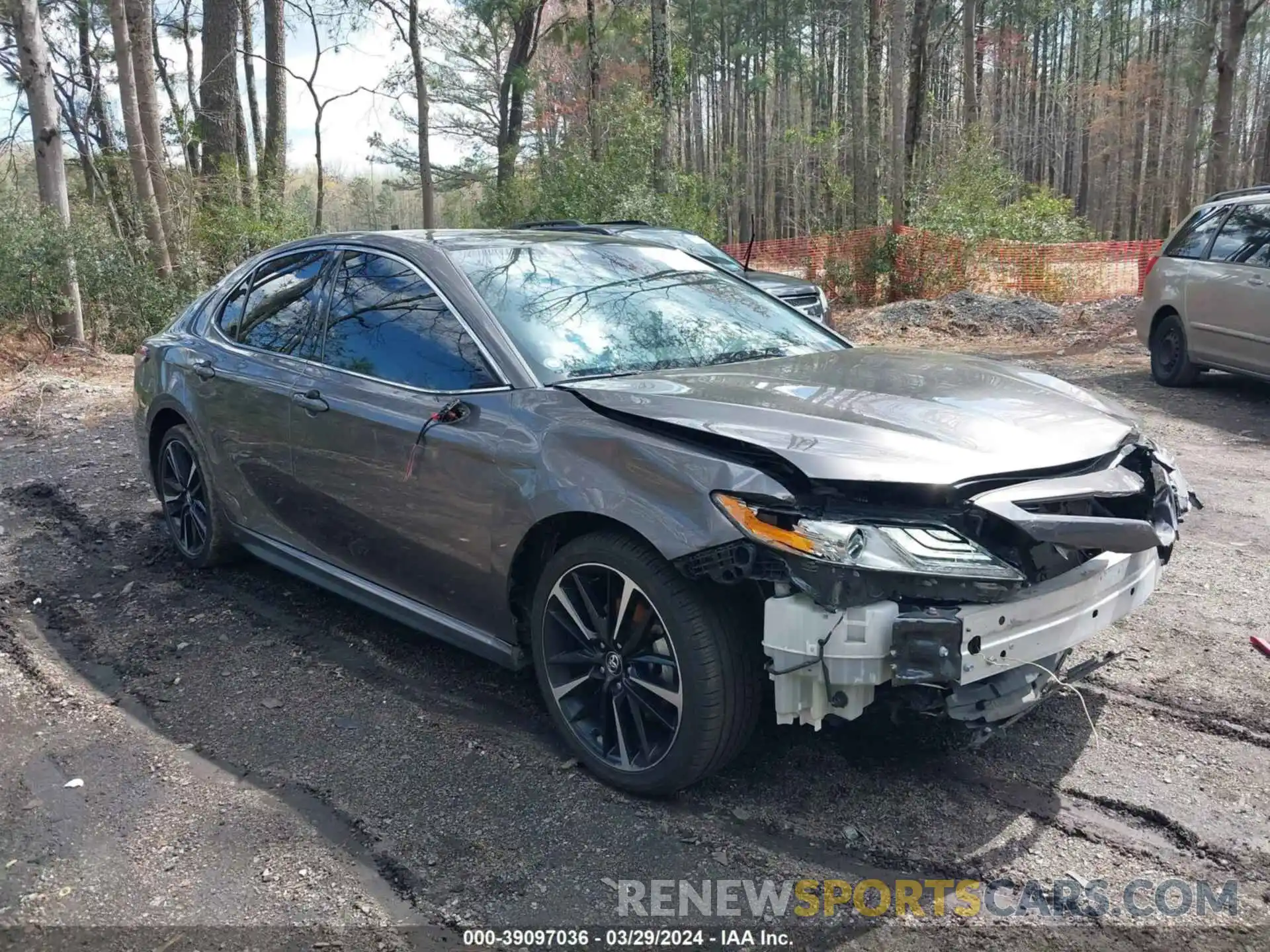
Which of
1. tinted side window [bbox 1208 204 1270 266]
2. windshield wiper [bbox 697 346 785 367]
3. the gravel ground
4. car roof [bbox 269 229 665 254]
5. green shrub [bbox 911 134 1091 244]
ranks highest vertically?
green shrub [bbox 911 134 1091 244]

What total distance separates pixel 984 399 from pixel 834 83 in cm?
5637

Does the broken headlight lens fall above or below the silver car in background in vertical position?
below

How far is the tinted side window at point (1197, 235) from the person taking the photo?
948cm

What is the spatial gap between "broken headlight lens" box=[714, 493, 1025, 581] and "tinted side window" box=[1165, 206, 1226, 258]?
851cm

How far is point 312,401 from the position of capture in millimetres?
4031

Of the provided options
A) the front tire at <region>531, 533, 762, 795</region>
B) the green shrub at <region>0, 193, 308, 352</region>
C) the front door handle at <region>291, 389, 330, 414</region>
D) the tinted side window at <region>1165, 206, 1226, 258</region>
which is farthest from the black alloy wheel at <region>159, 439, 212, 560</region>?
the green shrub at <region>0, 193, 308, 352</region>

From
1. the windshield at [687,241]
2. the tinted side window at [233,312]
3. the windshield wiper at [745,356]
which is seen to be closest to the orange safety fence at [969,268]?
the windshield at [687,241]

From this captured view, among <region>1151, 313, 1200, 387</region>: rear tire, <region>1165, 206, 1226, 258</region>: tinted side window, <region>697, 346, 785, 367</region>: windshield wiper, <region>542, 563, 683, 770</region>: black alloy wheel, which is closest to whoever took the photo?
<region>542, 563, 683, 770</region>: black alloy wheel

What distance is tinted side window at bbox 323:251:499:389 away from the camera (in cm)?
357

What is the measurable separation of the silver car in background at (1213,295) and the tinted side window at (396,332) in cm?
783

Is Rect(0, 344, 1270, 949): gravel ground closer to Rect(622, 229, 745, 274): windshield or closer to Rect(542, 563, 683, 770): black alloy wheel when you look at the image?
Rect(542, 563, 683, 770): black alloy wheel

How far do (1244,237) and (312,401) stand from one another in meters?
8.63

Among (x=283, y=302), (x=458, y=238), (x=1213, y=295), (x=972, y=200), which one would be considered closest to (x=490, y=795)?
(x=458, y=238)

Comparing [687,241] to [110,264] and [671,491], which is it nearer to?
[110,264]
